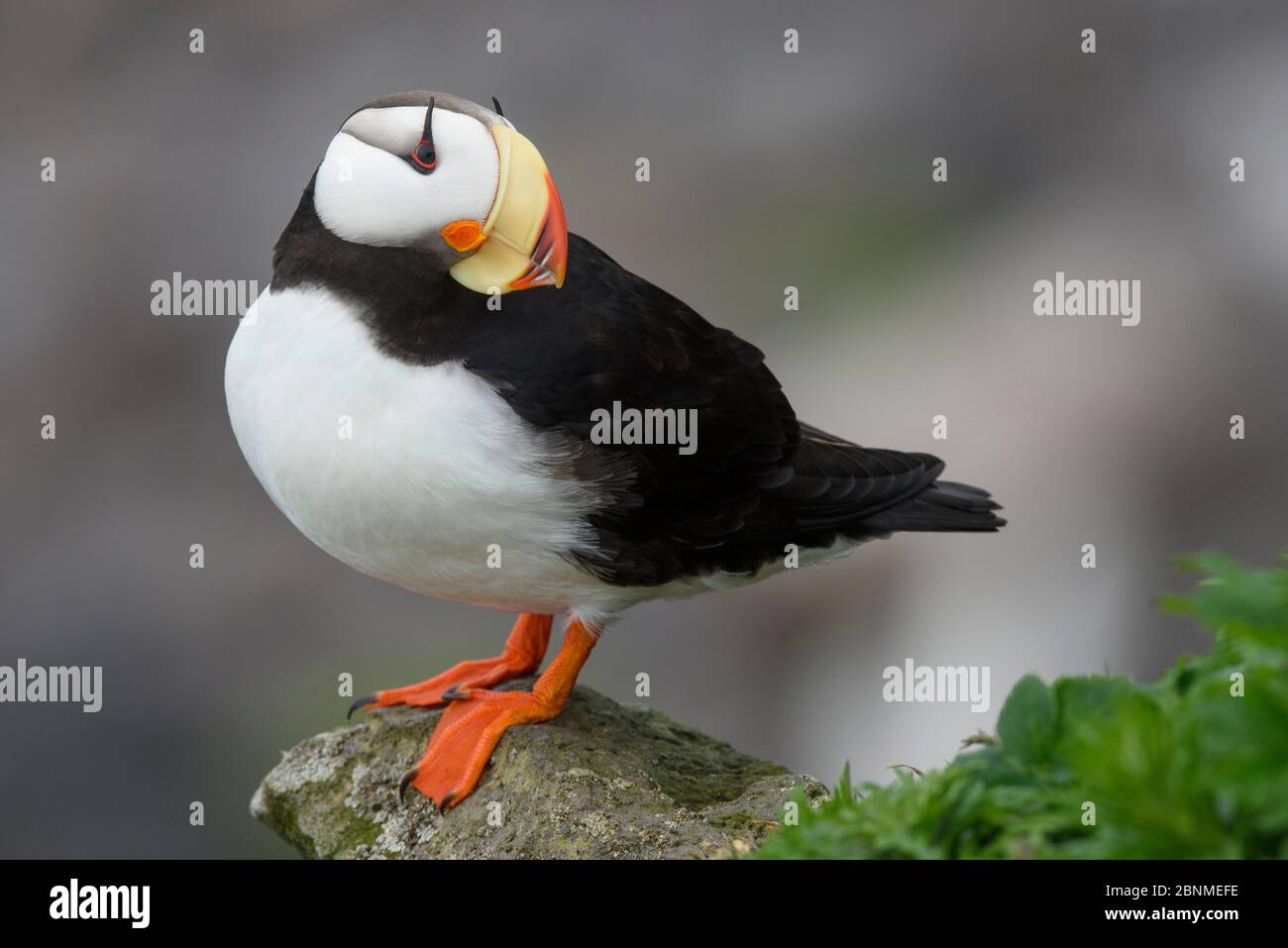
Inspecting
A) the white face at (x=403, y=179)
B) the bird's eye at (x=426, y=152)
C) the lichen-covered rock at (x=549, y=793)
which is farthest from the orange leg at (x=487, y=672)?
the bird's eye at (x=426, y=152)

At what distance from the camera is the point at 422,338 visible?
416 cm

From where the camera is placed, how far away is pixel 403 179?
13.1ft

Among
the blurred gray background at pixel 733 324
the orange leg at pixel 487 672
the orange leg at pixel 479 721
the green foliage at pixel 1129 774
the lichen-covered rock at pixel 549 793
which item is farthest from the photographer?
the blurred gray background at pixel 733 324

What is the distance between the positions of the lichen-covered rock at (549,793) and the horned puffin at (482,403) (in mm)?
120

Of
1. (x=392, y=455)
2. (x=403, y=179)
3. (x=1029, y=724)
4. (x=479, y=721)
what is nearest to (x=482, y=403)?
(x=392, y=455)

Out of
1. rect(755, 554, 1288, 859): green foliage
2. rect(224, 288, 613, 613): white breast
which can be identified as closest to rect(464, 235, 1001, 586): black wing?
rect(224, 288, 613, 613): white breast

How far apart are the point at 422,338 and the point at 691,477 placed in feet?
3.39

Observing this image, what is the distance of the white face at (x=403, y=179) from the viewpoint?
3959 millimetres

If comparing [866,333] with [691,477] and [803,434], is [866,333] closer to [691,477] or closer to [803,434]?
[803,434]

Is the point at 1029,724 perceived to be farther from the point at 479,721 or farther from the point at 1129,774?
the point at 479,721

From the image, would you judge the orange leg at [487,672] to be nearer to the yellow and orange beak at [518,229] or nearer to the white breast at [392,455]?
the white breast at [392,455]

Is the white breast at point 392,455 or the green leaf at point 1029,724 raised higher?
the white breast at point 392,455

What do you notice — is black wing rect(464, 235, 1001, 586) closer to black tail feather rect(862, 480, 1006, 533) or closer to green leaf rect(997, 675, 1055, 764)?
black tail feather rect(862, 480, 1006, 533)

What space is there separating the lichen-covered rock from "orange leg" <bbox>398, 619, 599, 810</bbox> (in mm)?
50
